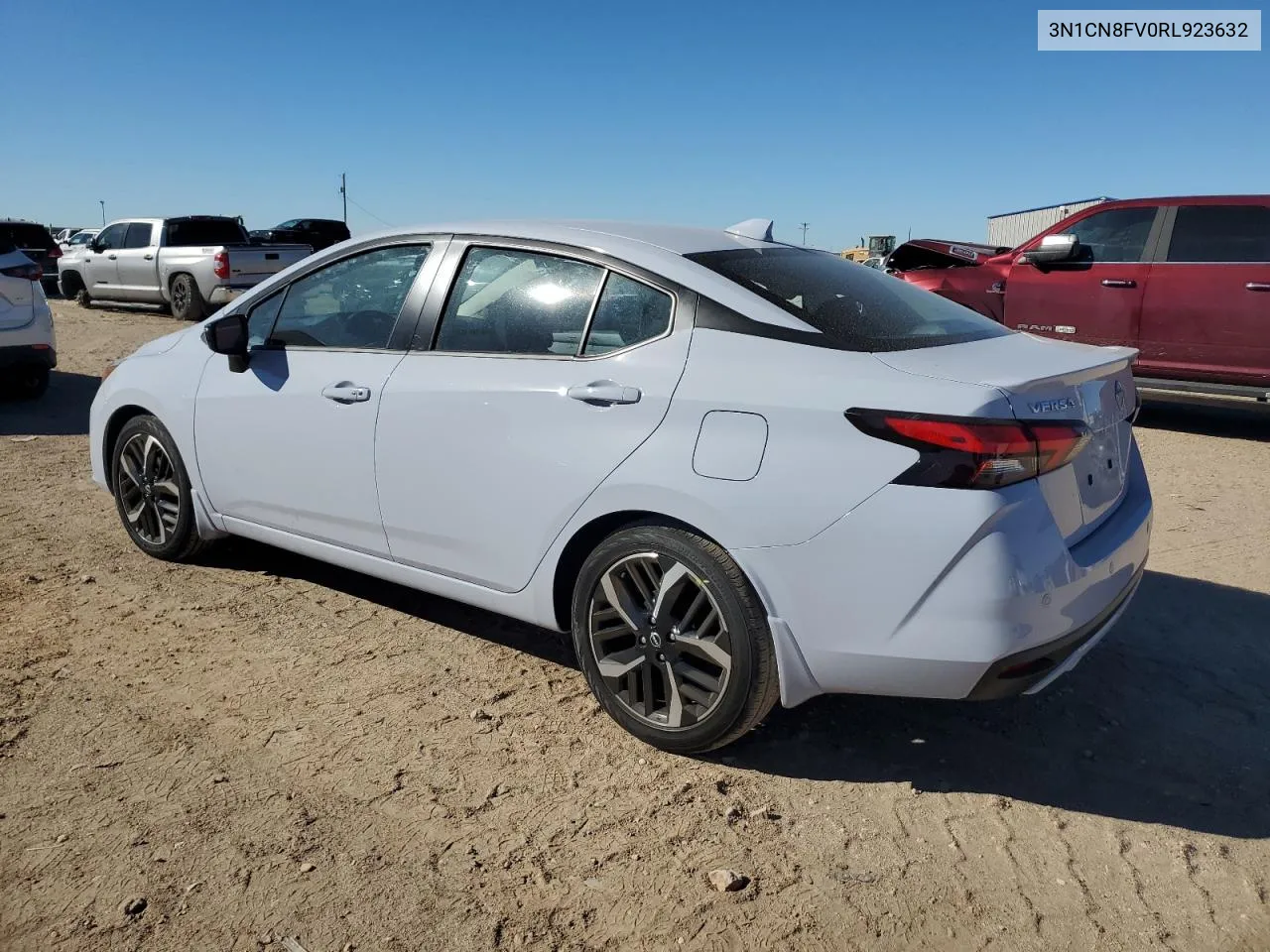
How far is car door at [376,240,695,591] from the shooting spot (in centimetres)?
308

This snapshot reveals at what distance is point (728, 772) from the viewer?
9.96 ft

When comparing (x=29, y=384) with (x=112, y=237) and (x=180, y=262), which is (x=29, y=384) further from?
(x=112, y=237)

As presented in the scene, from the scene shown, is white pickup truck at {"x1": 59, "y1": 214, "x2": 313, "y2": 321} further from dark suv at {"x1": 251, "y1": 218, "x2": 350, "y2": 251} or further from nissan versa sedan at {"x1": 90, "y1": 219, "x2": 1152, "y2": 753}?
nissan versa sedan at {"x1": 90, "y1": 219, "x2": 1152, "y2": 753}

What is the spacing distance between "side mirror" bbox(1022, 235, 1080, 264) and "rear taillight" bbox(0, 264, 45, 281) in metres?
8.64

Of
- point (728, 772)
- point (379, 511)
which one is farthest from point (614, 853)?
point (379, 511)

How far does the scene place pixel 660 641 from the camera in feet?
9.98

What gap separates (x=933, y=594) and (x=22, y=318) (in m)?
8.46

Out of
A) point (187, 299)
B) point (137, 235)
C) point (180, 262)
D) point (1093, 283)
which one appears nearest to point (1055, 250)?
point (1093, 283)

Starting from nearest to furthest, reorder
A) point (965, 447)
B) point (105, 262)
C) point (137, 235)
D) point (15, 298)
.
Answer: point (965, 447) < point (15, 298) < point (137, 235) < point (105, 262)

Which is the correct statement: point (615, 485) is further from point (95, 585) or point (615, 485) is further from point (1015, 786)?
point (95, 585)

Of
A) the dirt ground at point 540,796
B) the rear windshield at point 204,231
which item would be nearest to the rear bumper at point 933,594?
the dirt ground at point 540,796

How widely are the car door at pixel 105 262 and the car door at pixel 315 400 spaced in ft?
51.1

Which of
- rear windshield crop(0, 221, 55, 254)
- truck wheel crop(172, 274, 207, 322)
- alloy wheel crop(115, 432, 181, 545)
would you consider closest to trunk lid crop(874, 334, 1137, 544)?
alloy wheel crop(115, 432, 181, 545)

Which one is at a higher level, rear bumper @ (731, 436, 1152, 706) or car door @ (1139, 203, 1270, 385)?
car door @ (1139, 203, 1270, 385)
